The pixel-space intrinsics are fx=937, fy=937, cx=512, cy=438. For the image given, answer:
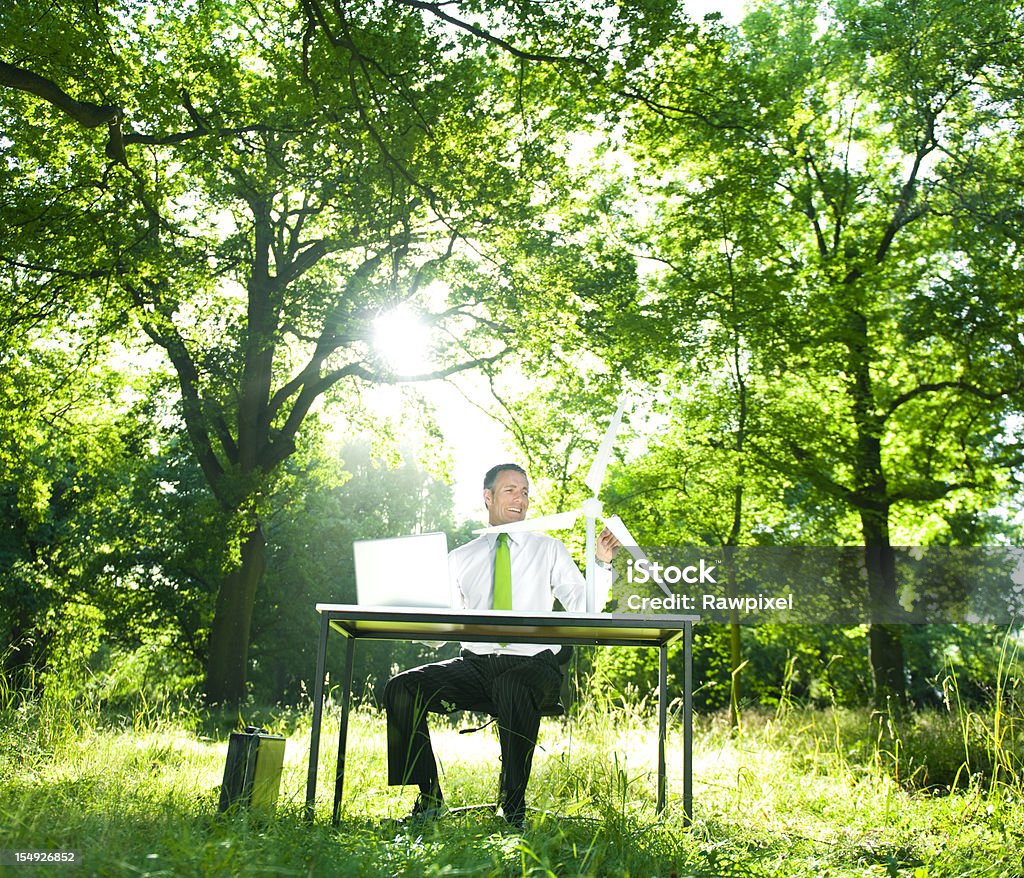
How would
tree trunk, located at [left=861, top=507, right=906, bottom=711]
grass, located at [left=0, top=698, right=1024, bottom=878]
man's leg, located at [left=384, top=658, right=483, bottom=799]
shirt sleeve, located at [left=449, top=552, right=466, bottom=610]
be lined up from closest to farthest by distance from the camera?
1. grass, located at [left=0, top=698, right=1024, bottom=878]
2. man's leg, located at [left=384, top=658, right=483, bottom=799]
3. shirt sleeve, located at [left=449, top=552, right=466, bottom=610]
4. tree trunk, located at [left=861, top=507, right=906, bottom=711]

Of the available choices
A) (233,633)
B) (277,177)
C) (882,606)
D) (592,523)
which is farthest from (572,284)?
(592,523)

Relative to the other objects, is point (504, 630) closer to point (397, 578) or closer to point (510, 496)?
point (397, 578)

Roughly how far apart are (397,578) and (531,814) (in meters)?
1.03

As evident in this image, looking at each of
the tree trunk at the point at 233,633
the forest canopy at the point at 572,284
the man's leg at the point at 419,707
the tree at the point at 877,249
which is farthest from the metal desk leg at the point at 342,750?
the tree trunk at the point at 233,633

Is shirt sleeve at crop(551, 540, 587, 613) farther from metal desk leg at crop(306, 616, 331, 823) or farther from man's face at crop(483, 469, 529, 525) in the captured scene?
metal desk leg at crop(306, 616, 331, 823)

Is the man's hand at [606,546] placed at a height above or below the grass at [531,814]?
above

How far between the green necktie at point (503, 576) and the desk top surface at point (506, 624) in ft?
1.34

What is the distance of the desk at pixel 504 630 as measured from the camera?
141 inches

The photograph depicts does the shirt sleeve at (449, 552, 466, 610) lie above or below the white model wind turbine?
below

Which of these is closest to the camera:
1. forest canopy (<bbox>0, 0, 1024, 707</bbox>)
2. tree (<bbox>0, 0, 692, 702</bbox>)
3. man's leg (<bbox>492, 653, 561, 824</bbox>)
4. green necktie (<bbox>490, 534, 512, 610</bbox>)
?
man's leg (<bbox>492, 653, 561, 824</bbox>)

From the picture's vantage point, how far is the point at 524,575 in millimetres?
4594

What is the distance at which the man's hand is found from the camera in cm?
413

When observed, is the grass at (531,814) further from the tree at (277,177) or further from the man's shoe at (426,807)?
the tree at (277,177)

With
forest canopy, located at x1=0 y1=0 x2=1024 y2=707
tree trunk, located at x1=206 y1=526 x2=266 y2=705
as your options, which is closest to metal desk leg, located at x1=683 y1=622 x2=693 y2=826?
forest canopy, located at x1=0 y1=0 x2=1024 y2=707
